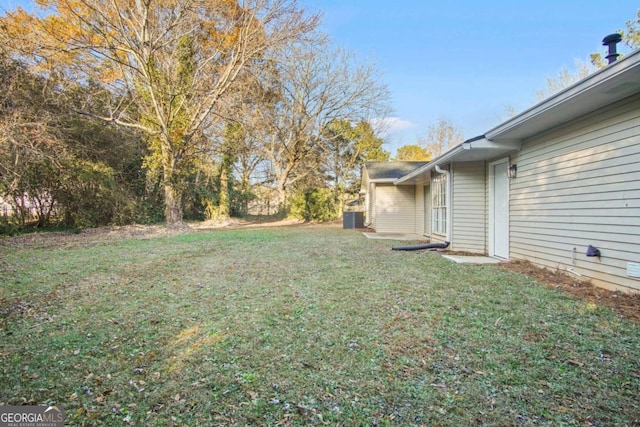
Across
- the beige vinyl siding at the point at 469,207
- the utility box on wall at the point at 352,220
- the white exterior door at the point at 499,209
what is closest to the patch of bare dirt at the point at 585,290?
the white exterior door at the point at 499,209

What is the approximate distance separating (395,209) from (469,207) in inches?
224

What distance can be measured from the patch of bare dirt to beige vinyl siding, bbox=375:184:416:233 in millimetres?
7377

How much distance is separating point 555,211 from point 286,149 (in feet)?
53.4

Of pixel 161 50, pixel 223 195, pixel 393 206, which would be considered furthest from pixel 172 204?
pixel 393 206

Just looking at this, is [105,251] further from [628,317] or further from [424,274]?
[628,317]

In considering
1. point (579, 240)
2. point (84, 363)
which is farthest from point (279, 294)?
point (579, 240)

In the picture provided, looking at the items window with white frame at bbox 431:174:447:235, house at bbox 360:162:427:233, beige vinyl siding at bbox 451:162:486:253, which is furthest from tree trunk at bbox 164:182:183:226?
beige vinyl siding at bbox 451:162:486:253

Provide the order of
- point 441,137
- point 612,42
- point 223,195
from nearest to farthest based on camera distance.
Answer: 1. point 612,42
2. point 223,195
3. point 441,137

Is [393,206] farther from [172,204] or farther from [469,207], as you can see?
[172,204]

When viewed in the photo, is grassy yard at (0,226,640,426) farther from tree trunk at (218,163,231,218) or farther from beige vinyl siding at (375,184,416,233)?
tree trunk at (218,163,231,218)

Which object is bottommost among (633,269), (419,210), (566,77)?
(633,269)

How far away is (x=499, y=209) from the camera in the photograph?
6.98 metres

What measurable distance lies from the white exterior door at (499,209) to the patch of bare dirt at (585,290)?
1053mm

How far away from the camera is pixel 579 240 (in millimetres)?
4633
